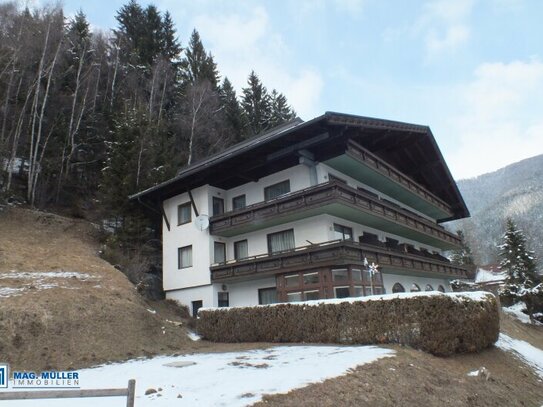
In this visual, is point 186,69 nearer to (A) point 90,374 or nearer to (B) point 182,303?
(B) point 182,303

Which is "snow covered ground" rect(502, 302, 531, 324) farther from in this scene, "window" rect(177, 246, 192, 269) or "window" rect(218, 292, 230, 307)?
"window" rect(177, 246, 192, 269)

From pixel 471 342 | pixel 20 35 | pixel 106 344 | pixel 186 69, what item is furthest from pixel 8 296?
pixel 186 69

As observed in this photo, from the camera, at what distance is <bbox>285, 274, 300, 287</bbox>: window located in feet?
71.8

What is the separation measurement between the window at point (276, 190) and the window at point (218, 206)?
3.91 metres

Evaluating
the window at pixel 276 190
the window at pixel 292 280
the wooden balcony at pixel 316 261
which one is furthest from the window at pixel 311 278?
the window at pixel 276 190

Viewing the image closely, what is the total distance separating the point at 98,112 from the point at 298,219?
2780 centimetres

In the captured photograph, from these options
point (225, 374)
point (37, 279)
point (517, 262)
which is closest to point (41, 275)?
point (37, 279)

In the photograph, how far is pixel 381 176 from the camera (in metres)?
27.5

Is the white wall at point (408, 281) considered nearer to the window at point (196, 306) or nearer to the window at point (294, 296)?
the window at point (294, 296)

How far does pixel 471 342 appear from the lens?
1423cm

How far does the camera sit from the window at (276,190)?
82.7 feet

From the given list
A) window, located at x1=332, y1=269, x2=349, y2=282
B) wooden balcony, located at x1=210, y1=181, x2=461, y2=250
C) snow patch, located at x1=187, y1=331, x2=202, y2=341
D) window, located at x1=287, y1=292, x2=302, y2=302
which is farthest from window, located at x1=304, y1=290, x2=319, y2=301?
snow patch, located at x1=187, y1=331, x2=202, y2=341

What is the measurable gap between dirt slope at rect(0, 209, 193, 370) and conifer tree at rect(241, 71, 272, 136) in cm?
3457

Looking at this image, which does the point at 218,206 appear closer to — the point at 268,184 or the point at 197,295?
the point at 268,184
